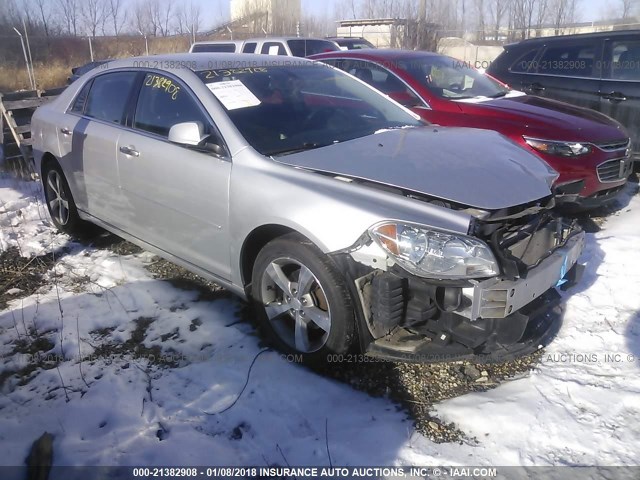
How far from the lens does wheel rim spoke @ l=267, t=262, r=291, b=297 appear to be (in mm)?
2941

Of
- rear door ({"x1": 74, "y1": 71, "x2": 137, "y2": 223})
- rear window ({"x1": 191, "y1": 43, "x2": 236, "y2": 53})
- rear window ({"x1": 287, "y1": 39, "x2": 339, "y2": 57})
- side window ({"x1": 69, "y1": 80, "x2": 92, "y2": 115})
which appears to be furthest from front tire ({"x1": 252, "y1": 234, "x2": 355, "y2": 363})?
rear window ({"x1": 191, "y1": 43, "x2": 236, "y2": 53})

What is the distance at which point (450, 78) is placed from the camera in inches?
239

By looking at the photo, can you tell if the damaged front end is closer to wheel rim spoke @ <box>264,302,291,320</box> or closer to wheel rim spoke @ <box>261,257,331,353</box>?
wheel rim spoke @ <box>261,257,331,353</box>

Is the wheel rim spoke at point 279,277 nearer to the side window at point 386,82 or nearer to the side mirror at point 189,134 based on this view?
the side mirror at point 189,134

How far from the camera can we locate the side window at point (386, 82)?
5.70 metres

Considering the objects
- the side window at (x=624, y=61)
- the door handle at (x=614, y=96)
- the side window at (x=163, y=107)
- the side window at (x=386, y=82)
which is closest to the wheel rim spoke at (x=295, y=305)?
the side window at (x=163, y=107)

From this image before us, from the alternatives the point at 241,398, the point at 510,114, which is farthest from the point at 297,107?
the point at 510,114

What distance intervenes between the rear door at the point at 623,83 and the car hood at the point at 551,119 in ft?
3.39

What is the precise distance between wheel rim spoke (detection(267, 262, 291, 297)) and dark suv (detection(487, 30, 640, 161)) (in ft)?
17.8

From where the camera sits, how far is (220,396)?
277 centimetres

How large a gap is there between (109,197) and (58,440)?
2167 mm

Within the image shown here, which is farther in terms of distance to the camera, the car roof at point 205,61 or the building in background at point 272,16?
the building in background at point 272,16

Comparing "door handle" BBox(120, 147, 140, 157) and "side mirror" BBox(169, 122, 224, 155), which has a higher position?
"side mirror" BBox(169, 122, 224, 155)

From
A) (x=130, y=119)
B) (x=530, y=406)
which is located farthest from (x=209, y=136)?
(x=530, y=406)
